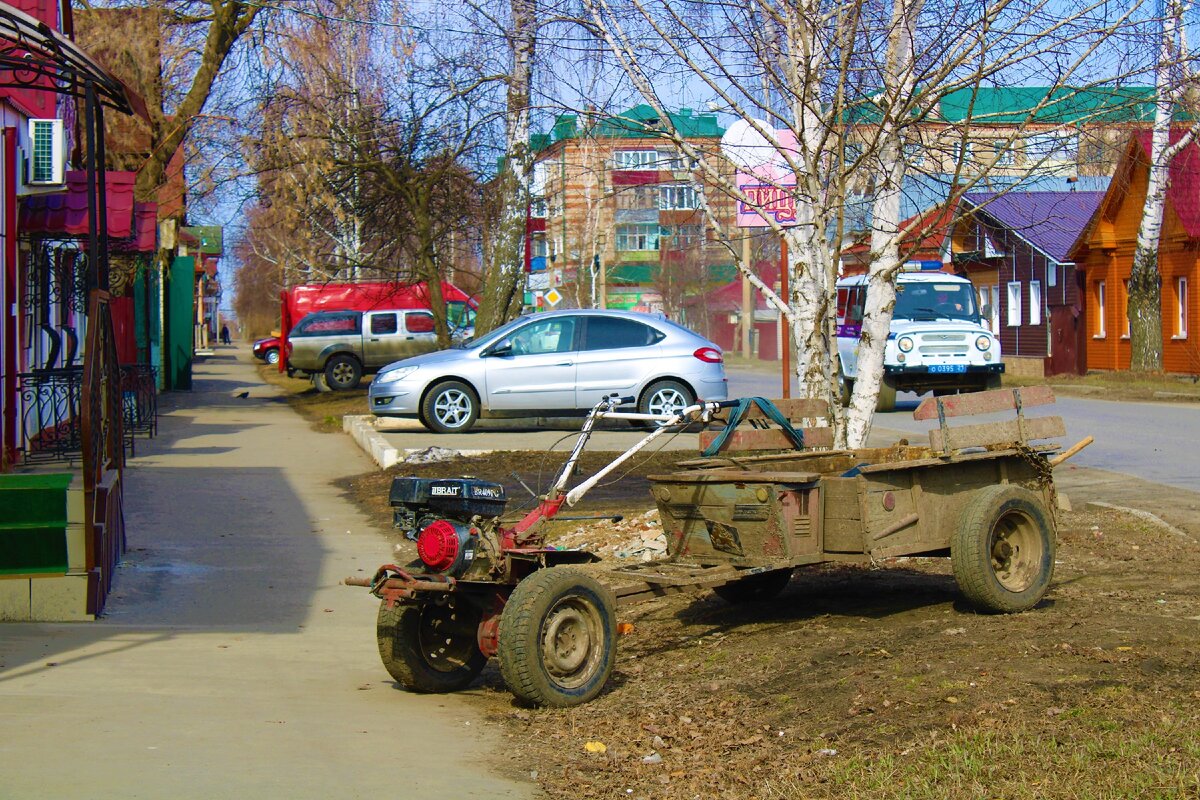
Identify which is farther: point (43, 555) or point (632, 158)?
point (632, 158)

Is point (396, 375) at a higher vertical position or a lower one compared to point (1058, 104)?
lower

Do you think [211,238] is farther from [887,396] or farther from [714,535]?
[714,535]

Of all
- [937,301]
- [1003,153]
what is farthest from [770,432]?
[937,301]

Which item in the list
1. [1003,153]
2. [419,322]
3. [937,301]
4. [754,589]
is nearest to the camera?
[754,589]

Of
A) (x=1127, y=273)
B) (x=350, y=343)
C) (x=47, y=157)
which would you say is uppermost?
(x=1127, y=273)

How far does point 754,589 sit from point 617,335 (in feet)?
33.6

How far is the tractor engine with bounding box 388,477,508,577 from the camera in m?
5.86

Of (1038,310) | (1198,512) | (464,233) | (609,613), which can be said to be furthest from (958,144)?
(1038,310)

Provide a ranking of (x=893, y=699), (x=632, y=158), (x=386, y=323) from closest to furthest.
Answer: (x=893, y=699), (x=632, y=158), (x=386, y=323)

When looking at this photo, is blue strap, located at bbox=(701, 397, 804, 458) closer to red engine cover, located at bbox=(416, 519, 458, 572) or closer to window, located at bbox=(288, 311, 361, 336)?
red engine cover, located at bbox=(416, 519, 458, 572)

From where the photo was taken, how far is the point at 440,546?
586 centimetres

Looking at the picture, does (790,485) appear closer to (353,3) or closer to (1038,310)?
(353,3)

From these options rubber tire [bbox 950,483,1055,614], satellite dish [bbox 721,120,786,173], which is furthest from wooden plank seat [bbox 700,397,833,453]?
satellite dish [bbox 721,120,786,173]

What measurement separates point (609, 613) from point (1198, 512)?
5.92m
